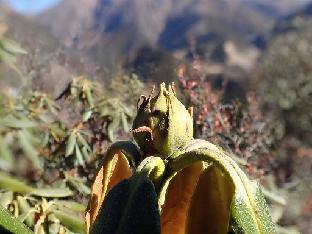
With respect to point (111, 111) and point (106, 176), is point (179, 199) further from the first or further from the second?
point (111, 111)

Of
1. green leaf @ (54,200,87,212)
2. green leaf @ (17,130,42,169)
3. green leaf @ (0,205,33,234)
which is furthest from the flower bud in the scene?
green leaf @ (17,130,42,169)

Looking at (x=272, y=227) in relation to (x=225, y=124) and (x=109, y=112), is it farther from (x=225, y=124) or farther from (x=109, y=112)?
(x=225, y=124)

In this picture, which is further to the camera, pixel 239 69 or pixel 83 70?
pixel 239 69

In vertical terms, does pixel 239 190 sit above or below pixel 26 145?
below

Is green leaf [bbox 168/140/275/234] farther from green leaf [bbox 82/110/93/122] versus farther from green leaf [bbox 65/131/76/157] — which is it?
green leaf [bbox 82/110/93/122]

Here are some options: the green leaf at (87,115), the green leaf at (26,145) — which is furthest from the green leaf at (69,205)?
the green leaf at (87,115)

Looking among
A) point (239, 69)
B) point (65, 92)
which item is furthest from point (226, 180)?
point (239, 69)

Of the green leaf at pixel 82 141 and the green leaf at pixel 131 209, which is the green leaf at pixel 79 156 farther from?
the green leaf at pixel 131 209

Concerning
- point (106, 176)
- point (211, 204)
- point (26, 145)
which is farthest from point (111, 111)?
point (211, 204)
